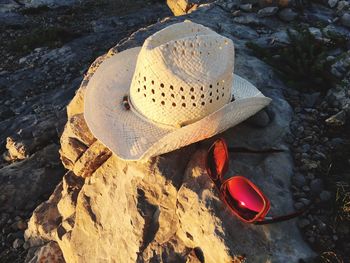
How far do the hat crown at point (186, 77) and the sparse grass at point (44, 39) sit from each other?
42.6ft

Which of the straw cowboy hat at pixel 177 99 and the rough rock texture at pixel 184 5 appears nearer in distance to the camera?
the straw cowboy hat at pixel 177 99

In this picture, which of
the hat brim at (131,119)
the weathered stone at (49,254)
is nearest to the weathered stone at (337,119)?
the hat brim at (131,119)

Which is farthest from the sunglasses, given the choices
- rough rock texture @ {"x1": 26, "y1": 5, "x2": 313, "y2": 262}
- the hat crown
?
the hat crown

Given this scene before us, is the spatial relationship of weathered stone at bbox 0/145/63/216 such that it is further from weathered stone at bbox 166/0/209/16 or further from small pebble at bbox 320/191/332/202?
weathered stone at bbox 166/0/209/16

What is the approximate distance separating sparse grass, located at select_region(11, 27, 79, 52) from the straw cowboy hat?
1263 cm

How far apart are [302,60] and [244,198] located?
3.50 meters

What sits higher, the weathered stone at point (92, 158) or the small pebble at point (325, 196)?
the small pebble at point (325, 196)

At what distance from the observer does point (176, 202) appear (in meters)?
5.08

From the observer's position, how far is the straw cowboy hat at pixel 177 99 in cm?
471

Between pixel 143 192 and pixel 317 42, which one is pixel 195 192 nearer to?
pixel 143 192

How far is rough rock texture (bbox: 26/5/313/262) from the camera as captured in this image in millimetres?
4512

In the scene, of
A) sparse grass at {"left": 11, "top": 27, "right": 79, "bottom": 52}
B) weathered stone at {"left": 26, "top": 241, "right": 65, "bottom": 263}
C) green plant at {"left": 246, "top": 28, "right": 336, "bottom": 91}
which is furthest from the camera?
sparse grass at {"left": 11, "top": 27, "right": 79, "bottom": 52}

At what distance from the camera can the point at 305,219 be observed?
478 centimetres

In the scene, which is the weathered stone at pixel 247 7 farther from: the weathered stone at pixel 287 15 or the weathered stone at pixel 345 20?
the weathered stone at pixel 345 20
